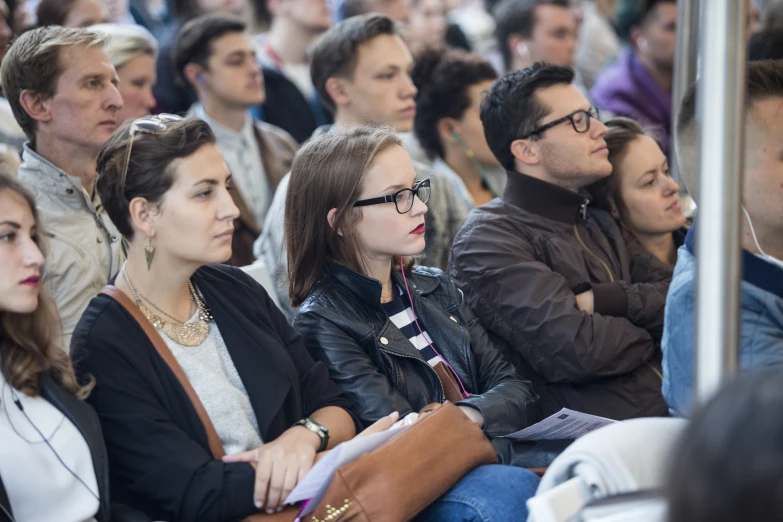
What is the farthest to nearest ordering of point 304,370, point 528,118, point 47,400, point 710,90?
point 528,118 < point 304,370 < point 47,400 < point 710,90

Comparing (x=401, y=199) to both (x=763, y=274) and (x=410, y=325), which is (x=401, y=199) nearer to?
(x=410, y=325)

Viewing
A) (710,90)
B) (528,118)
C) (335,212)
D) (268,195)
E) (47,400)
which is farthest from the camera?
(268,195)

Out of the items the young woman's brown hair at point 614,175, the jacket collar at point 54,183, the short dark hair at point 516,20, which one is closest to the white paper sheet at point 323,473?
the jacket collar at point 54,183

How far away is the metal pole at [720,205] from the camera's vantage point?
1.45 metres

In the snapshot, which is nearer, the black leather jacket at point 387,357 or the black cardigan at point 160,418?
the black cardigan at point 160,418

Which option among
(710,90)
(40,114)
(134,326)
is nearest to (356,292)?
(134,326)

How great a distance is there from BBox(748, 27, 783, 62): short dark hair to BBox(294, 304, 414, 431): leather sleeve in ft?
7.91

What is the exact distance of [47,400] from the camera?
2096 millimetres

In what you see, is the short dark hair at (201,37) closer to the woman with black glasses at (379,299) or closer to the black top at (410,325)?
the woman with black glasses at (379,299)

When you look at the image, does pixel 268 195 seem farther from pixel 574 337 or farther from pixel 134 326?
pixel 134 326

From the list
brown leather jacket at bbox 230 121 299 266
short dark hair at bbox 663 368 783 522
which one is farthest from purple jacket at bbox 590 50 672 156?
short dark hair at bbox 663 368 783 522

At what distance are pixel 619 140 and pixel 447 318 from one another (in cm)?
101

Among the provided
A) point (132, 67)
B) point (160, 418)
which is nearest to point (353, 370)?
point (160, 418)

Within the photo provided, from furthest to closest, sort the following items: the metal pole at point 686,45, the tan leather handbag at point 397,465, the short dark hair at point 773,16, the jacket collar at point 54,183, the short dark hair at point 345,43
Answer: the short dark hair at point 773,16 < the short dark hair at point 345,43 < the metal pole at point 686,45 < the jacket collar at point 54,183 < the tan leather handbag at point 397,465
